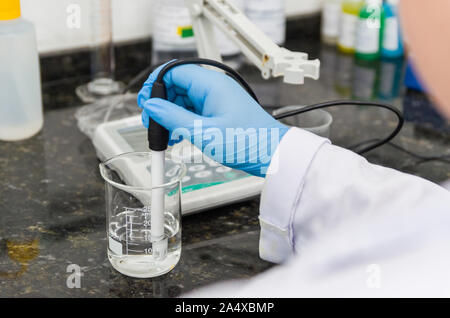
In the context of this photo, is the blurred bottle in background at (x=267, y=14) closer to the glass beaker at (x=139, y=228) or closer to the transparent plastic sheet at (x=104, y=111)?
the transparent plastic sheet at (x=104, y=111)

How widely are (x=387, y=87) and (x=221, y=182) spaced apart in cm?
70

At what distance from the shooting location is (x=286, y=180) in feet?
2.72

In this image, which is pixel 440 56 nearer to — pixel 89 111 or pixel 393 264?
pixel 393 264

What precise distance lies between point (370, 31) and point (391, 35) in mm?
75


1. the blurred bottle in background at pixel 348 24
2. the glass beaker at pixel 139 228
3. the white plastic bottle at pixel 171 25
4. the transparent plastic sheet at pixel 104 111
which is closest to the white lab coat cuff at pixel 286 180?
the glass beaker at pixel 139 228

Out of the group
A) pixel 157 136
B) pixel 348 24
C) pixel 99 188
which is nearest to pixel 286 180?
pixel 157 136

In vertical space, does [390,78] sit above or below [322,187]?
below

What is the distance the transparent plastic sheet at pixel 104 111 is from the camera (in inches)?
50.3

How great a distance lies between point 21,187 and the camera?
3.51 feet

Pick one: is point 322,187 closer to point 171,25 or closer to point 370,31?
point 171,25

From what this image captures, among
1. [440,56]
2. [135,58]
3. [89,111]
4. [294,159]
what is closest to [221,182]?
[294,159]

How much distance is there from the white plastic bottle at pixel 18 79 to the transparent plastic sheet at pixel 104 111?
10cm
